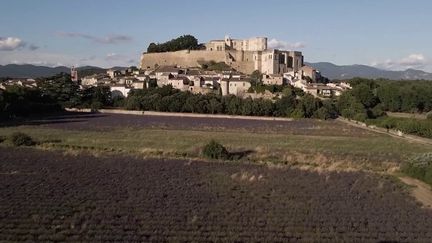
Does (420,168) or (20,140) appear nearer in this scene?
(420,168)

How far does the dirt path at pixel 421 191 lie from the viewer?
70.4 feet

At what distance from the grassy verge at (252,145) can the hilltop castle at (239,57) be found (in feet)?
152

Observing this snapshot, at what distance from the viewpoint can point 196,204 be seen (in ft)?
60.8

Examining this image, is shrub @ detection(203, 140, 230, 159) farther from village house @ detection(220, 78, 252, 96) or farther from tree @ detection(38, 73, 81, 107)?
tree @ detection(38, 73, 81, 107)

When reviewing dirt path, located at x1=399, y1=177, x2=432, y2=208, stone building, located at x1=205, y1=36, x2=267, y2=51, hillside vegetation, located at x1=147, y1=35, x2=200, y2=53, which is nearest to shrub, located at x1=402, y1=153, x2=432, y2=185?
dirt path, located at x1=399, y1=177, x2=432, y2=208

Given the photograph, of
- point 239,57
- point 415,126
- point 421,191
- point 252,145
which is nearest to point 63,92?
point 239,57

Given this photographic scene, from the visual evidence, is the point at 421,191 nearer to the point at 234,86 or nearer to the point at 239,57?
the point at 234,86

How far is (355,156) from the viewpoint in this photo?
3284 cm

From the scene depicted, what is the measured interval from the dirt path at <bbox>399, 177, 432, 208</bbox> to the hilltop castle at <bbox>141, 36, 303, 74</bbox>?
64379mm

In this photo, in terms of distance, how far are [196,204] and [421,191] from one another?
10.7 m

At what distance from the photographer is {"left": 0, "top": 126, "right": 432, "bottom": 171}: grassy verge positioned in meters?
31.1

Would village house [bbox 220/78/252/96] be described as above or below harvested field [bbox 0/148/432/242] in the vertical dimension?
above

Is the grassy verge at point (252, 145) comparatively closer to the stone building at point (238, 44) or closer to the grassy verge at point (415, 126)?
the grassy verge at point (415, 126)

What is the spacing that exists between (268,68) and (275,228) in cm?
7694
